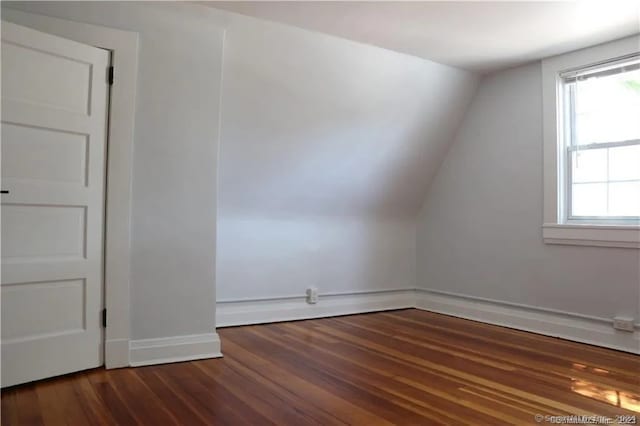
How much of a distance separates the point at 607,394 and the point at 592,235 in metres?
1.47

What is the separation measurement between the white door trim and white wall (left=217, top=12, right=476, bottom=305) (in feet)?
2.35

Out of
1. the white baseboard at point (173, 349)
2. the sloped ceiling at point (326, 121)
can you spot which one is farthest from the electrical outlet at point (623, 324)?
the white baseboard at point (173, 349)

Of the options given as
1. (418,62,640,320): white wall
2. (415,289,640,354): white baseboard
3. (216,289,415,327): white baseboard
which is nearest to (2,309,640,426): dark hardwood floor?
(415,289,640,354): white baseboard

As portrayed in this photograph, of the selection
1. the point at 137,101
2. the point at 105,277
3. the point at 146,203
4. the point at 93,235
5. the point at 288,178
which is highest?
the point at 137,101

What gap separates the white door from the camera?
95.7 inches

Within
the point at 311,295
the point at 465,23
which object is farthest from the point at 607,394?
the point at 311,295

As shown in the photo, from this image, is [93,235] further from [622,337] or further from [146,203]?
[622,337]

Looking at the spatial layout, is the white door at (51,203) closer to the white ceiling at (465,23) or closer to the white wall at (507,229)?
the white ceiling at (465,23)

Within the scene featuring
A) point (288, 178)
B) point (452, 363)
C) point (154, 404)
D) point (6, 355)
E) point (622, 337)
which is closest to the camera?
point (154, 404)

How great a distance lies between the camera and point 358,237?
15.8 ft

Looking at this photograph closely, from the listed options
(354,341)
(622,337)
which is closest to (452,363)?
(354,341)

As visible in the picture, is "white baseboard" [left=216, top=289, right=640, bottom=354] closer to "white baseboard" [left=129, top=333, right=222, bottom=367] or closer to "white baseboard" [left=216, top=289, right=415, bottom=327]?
"white baseboard" [left=216, top=289, right=415, bottom=327]

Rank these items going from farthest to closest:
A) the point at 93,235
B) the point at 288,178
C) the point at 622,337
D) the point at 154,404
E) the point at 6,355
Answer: the point at 288,178
the point at 622,337
the point at 93,235
the point at 6,355
the point at 154,404

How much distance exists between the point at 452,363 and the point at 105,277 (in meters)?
2.19
